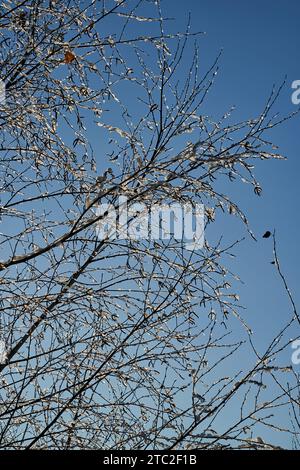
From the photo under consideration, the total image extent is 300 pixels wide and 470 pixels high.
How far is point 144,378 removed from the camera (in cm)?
394

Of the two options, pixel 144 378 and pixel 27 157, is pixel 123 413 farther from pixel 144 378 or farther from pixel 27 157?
pixel 27 157

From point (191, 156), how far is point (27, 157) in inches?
49.6

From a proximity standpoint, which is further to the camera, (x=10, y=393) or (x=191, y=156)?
(x=10, y=393)
